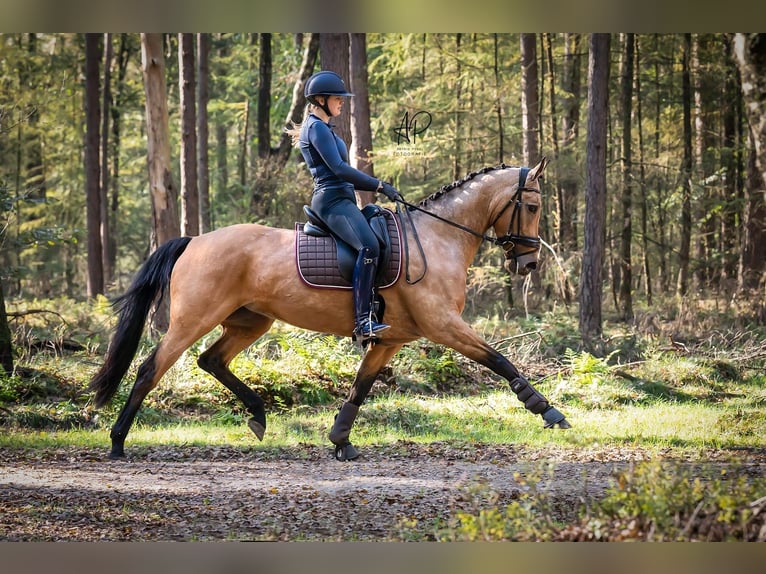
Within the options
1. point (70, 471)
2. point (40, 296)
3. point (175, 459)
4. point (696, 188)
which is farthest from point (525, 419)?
point (40, 296)

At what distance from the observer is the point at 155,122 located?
42.5ft

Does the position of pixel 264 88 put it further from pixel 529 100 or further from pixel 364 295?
pixel 364 295

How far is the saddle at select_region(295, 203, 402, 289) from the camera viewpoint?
7.34 meters

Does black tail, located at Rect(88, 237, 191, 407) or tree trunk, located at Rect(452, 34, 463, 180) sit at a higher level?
tree trunk, located at Rect(452, 34, 463, 180)

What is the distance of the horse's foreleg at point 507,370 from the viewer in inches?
279

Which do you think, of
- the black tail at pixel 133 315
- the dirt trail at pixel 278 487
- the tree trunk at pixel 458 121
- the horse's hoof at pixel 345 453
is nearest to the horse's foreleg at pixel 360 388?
the horse's hoof at pixel 345 453

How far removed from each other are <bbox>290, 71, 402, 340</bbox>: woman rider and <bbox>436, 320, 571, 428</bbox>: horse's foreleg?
2.28 feet

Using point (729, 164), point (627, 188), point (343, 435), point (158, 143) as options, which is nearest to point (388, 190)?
point (343, 435)

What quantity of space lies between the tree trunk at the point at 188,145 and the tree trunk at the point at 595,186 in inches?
273

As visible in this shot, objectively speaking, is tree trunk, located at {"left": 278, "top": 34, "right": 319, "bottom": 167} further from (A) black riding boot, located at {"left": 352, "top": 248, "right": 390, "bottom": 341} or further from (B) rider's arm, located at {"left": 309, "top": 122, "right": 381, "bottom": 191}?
(A) black riding boot, located at {"left": 352, "top": 248, "right": 390, "bottom": 341}

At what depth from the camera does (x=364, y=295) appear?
7195mm

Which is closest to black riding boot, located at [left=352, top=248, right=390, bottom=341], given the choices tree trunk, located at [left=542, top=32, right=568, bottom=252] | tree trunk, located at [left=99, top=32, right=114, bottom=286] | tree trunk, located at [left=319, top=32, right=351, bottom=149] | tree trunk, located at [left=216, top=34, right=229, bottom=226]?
tree trunk, located at [left=319, top=32, right=351, bottom=149]

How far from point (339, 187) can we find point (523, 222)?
1768 millimetres

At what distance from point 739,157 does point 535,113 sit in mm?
5321
